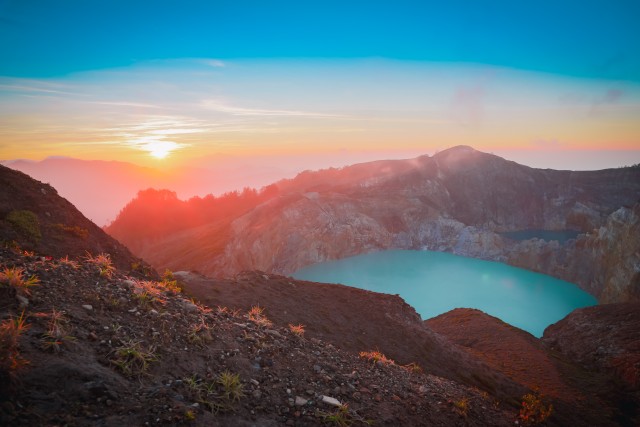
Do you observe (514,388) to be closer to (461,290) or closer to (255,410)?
(255,410)

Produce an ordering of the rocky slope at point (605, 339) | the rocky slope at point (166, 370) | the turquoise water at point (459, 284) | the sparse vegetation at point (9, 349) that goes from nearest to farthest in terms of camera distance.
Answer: the sparse vegetation at point (9, 349) → the rocky slope at point (166, 370) → the rocky slope at point (605, 339) → the turquoise water at point (459, 284)

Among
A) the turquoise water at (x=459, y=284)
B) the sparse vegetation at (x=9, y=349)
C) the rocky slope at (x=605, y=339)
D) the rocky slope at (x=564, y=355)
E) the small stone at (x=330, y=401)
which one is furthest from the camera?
the turquoise water at (x=459, y=284)

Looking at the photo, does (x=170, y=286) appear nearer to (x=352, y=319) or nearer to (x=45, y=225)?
(x=45, y=225)

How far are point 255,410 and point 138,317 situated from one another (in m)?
3.33

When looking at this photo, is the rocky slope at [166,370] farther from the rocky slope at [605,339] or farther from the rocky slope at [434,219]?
the rocky slope at [434,219]

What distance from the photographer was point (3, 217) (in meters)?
13.9

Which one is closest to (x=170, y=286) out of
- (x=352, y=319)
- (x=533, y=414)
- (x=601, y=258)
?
(x=352, y=319)

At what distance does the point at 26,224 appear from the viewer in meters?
13.9

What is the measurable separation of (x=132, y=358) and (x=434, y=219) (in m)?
91.8

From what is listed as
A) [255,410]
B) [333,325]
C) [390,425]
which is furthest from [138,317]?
[333,325]

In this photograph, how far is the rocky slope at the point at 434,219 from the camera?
6819 centimetres

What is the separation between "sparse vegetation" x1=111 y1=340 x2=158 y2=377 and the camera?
601cm

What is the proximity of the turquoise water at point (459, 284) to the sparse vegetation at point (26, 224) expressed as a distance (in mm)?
48836

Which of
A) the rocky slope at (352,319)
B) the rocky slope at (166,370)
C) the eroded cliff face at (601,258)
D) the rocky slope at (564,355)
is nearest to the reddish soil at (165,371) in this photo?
the rocky slope at (166,370)
